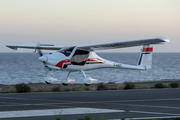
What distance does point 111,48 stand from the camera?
64.7 feet

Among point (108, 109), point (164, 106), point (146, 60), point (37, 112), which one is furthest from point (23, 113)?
point (146, 60)

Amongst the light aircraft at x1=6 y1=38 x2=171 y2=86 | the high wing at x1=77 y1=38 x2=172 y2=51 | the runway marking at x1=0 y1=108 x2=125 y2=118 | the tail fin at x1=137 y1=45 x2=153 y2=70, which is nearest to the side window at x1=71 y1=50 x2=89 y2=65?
the light aircraft at x1=6 y1=38 x2=171 y2=86

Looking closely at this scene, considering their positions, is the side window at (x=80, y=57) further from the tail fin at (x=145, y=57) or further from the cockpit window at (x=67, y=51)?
the tail fin at (x=145, y=57)

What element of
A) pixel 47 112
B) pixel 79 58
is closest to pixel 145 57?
pixel 79 58

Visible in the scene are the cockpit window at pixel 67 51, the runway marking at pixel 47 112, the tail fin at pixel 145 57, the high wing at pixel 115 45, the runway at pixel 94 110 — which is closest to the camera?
the runway at pixel 94 110

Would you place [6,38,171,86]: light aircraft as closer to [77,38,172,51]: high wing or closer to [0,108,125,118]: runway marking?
[77,38,172,51]: high wing

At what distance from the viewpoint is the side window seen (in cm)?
1872

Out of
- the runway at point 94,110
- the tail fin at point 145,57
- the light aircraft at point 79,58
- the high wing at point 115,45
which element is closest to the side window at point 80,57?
the light aircraft at point 79,58

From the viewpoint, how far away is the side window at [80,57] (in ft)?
61.4

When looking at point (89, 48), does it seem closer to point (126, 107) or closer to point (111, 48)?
point (111, 48)

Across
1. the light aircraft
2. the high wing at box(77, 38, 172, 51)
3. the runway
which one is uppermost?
the high wing at box(77, 38, 172, 51)

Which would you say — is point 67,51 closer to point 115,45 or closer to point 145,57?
point 115,45

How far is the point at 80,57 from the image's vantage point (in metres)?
19.2

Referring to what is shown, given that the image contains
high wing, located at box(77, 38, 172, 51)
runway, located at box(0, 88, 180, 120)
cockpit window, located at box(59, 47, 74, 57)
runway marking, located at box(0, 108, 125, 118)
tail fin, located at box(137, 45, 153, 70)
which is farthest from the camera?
tail fin, located at box(137, 45, 153, 70)
